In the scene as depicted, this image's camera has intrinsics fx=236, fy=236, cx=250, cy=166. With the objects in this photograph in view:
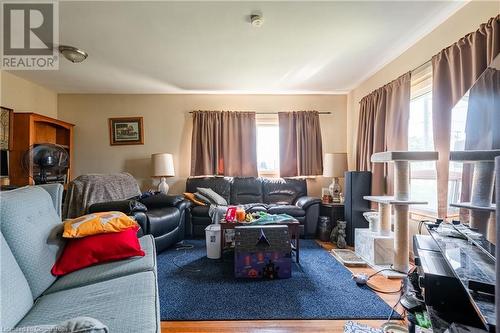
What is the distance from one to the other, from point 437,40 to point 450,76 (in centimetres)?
47

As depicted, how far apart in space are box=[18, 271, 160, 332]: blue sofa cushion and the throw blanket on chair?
5.79 ft

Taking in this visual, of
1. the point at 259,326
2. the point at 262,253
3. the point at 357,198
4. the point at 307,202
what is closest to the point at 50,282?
the point at 259,326

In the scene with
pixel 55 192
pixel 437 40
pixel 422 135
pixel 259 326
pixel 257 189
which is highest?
pixel 437 40

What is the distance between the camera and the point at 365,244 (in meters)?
2.56

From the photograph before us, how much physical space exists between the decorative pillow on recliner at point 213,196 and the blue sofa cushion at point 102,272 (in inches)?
78.9

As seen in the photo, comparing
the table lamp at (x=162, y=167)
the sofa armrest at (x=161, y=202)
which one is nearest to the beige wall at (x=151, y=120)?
the table lamp at (x=162, y=167)

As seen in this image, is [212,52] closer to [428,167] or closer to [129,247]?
[129,247]

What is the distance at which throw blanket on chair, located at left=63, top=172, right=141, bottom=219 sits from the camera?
2.59m

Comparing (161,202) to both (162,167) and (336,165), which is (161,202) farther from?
(336,165)

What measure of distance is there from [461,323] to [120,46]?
3.31m

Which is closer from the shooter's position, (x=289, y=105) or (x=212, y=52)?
(x=212, y=52)

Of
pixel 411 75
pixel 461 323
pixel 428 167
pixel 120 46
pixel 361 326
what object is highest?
pixel 120 46

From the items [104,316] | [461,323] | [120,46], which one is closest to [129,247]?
[104,316]

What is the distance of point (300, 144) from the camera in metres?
4.08
